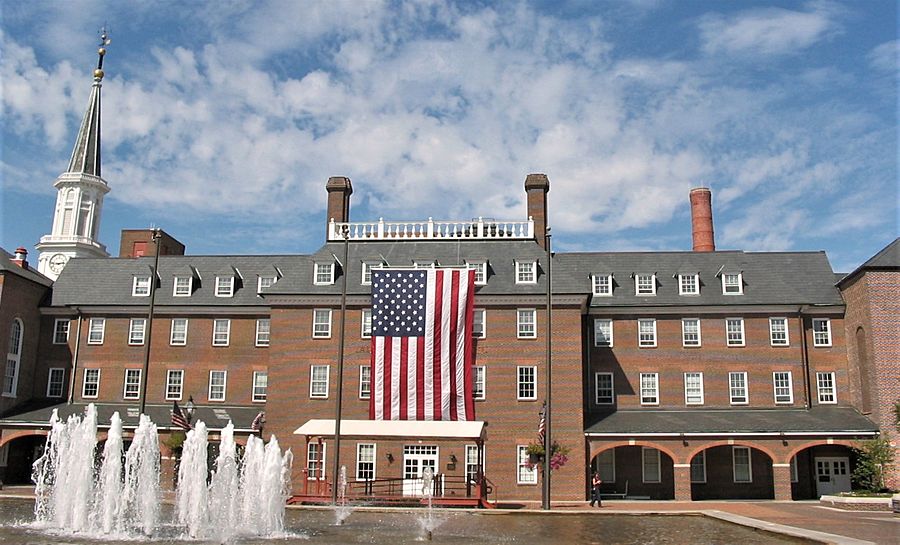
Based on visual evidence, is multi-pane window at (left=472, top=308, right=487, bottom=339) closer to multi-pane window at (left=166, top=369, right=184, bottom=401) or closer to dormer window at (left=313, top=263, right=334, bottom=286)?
dormer window at (left=313, top=263, right=334, bottom=286)

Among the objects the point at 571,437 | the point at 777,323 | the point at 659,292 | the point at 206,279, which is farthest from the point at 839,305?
the point at 206,279

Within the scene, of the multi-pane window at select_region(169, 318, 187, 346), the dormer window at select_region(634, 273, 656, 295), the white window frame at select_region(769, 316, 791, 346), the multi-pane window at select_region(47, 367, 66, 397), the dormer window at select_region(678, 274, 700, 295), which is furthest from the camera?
the multi-pane window at select_region(169, 318, 187, 346)

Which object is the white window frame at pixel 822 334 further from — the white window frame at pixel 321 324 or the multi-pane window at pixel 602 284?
the white window frame at pixel 321 324

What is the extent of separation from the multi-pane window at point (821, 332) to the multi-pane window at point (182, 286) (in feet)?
111

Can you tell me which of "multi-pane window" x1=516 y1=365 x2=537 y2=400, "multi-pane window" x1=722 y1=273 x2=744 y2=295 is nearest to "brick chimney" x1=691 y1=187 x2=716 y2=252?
"multi-pane window" x1=722 y1=273 x2=744 y2=295

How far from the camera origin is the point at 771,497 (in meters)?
41.8

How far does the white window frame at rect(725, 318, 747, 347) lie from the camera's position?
43725mm

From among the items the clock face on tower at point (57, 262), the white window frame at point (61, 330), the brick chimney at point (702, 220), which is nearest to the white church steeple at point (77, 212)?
the clock face on tower at point (57, 262)

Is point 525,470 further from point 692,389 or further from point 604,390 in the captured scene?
point 692,389

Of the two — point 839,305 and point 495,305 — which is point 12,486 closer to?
point 495,305

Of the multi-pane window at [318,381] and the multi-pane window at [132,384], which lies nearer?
the multi-pane window at [318,381]

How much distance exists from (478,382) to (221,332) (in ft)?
49.6

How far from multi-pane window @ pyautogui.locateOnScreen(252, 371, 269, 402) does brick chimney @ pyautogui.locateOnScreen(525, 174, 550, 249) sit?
17144 millimetres

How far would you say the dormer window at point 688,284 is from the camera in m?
44.9
